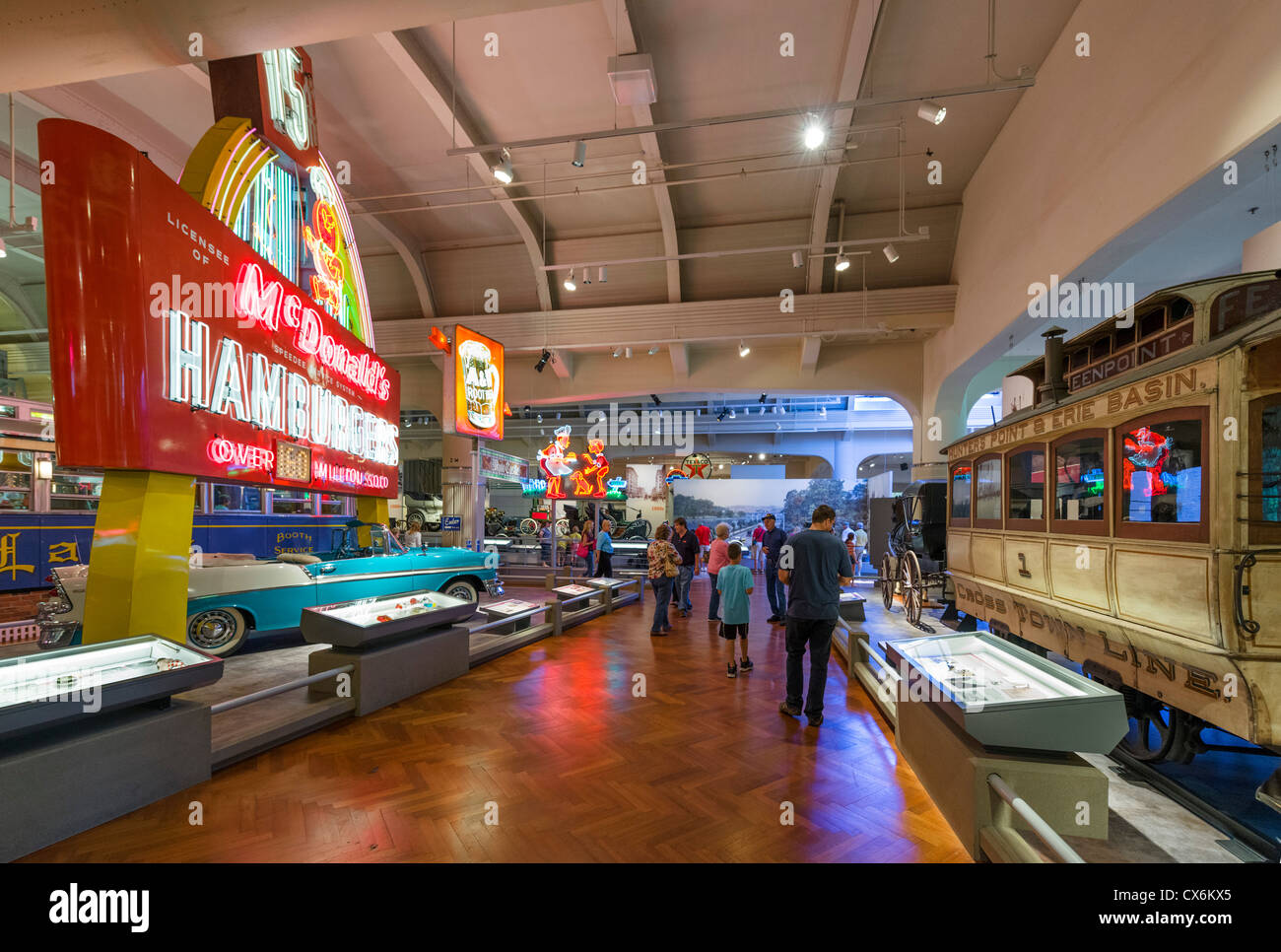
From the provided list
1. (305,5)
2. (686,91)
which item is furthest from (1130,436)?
(686,91)

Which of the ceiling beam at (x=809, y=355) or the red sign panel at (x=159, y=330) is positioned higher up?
the ceiling beam at (x=809, y=355)

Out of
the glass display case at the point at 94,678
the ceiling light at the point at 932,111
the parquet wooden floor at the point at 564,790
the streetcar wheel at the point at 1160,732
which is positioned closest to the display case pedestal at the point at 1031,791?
the parquet wooden floor at the point at 564,790

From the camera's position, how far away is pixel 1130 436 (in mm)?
3297

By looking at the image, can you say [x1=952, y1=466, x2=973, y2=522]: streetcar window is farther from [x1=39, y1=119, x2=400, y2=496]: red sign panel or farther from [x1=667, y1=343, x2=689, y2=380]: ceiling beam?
[x1=667, y1=343, x2=689, y2=380]: ceiling beam

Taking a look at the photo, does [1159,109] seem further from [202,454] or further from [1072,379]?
[202,454]

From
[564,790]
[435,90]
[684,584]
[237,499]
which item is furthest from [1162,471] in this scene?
[237,499]

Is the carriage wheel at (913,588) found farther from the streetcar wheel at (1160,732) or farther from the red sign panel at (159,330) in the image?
the red sign panel at (159,330)

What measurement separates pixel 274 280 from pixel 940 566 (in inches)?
347

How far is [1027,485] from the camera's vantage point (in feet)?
15.0

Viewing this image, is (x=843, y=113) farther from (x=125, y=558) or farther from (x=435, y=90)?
(x=125, y=558)

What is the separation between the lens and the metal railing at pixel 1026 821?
5.74 feet

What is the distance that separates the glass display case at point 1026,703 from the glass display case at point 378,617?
3.88m

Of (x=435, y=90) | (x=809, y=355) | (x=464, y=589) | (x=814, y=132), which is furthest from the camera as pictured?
(x=809, y=355)

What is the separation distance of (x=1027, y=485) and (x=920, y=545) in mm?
4122
